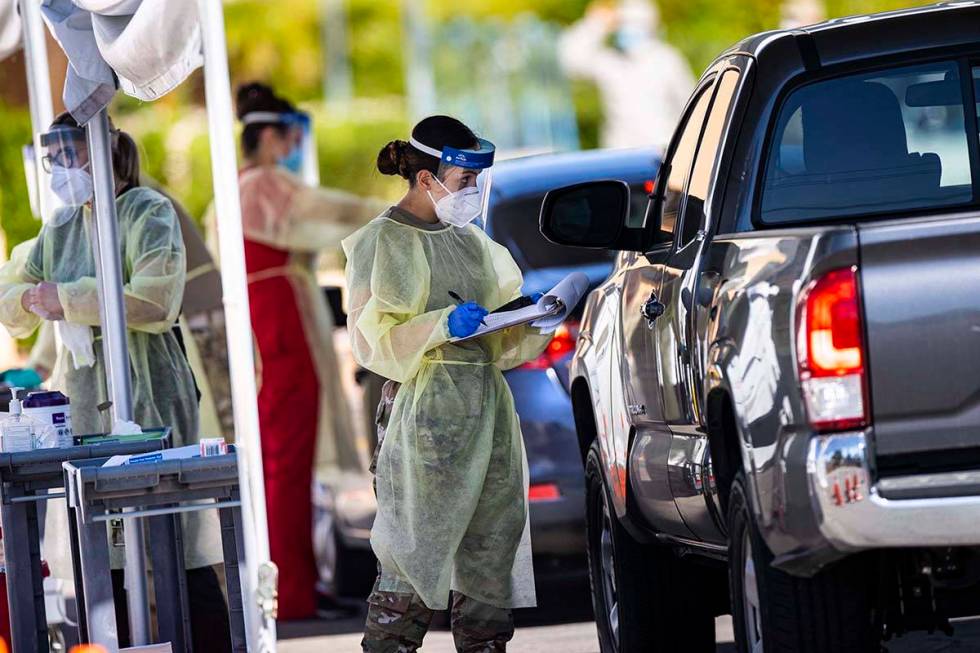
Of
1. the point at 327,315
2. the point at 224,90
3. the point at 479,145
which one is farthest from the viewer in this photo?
the point at 327,315

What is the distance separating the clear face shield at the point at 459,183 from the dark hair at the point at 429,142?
2 centimetres

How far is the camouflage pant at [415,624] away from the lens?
22.0 feet

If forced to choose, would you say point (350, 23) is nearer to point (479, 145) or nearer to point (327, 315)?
point (327, 315)

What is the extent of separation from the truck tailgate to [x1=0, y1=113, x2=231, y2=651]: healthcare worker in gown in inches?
141

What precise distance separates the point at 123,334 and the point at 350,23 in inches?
1115

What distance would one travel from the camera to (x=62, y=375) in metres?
8.02

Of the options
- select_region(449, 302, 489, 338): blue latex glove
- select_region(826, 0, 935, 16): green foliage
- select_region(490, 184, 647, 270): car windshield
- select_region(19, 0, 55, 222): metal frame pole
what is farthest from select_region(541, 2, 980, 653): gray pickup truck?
select_region(826, 0, 935, 16): green foliage

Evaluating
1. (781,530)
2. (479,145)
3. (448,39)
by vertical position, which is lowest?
(781,530)

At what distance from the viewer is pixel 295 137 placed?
11.2 meters

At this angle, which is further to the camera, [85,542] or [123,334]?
[123,334]

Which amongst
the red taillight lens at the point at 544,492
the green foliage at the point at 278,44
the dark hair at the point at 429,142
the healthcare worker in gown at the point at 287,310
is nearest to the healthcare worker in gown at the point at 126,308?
the dark hair at the point at 429,142

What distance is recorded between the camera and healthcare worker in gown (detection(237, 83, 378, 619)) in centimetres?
1096

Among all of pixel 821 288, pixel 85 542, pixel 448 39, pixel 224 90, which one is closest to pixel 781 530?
pixel 821 288

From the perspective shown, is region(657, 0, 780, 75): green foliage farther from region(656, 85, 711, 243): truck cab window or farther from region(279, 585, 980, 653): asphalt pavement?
region(656, 85, 711, 243): truck cab window
